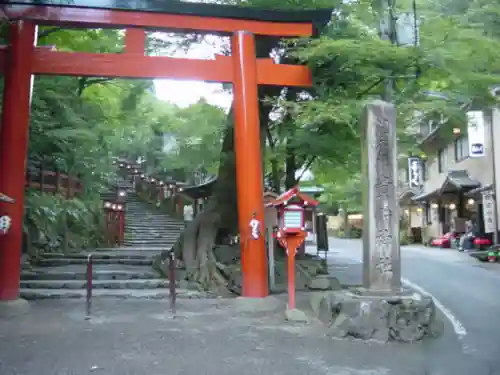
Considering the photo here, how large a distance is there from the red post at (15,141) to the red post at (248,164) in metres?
4.90

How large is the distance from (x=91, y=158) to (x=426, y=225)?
26.4 m

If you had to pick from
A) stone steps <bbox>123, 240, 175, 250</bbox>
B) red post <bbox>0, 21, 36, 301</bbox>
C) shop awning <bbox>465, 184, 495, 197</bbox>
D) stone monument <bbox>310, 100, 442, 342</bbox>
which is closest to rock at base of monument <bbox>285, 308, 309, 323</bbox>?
stone monument <bbox>310, 100, 442, 342</bbox>

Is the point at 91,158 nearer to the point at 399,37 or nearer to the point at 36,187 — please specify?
the point at 36,187

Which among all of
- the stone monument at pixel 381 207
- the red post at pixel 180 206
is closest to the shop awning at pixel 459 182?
the red post at pixel 180 206

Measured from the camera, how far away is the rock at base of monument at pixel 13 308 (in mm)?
11184

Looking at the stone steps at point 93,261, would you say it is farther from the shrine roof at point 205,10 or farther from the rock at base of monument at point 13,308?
the shrine roof at point 205,10

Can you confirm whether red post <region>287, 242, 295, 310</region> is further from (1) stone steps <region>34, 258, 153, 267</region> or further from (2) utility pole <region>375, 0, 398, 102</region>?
(1) stone steps <region>34, 258, 153, 267</region>

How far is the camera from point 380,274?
9.53 m

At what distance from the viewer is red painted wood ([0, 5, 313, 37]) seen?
1216 cm

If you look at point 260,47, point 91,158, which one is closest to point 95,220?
point 91,158

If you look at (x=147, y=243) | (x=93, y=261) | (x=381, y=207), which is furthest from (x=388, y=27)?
(x=147, y=243)

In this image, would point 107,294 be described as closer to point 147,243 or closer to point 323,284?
point 323,284

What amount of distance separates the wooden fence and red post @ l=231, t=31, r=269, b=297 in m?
11.1

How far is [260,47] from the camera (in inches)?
625
